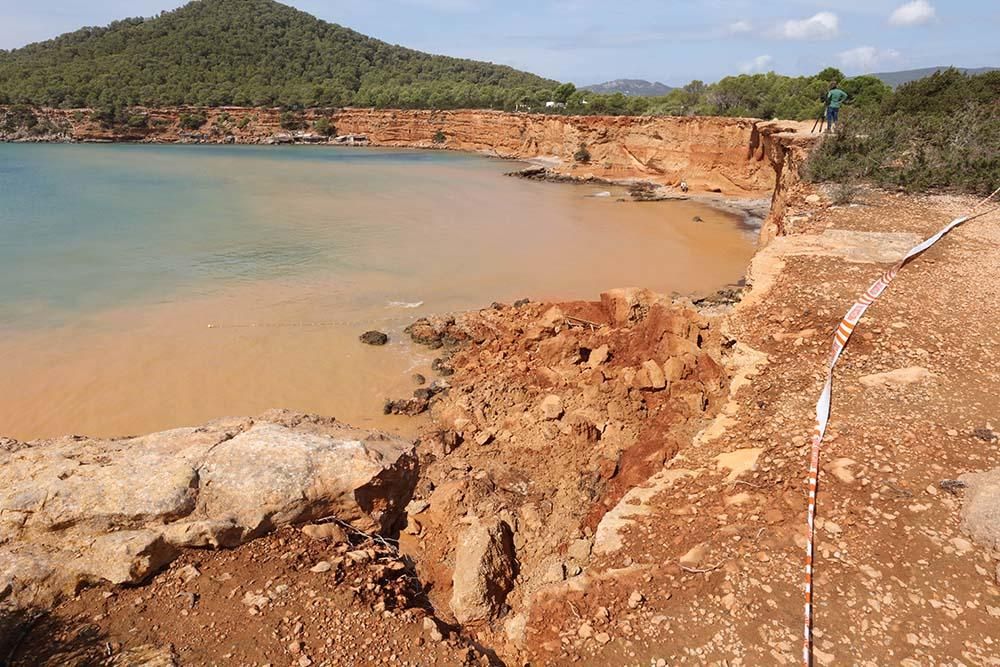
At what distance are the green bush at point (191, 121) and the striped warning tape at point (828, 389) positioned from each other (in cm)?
7968

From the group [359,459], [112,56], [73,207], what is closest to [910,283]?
[359,459]

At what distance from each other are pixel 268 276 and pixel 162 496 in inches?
584

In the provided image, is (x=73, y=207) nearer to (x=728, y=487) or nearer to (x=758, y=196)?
(x=728, y=487)

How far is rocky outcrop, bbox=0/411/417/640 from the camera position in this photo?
3693 mm

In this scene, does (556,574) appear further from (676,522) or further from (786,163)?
(786,163)

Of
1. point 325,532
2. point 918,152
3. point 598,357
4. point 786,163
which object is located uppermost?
point 918,152

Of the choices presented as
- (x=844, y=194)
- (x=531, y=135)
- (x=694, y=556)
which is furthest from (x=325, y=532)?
(x=531, y=135)

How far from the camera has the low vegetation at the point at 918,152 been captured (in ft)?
41.9

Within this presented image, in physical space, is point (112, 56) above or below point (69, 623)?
above

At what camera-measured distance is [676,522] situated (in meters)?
4.95

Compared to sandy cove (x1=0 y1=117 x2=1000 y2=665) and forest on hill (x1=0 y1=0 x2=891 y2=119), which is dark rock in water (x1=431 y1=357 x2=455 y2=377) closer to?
sandy cove (x1=0 y1=117 x2=1000 y2=665)

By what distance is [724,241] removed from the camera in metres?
23.2

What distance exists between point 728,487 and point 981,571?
5.88 ft

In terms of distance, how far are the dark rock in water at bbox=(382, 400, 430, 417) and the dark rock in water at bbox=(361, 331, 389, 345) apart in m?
3.02
